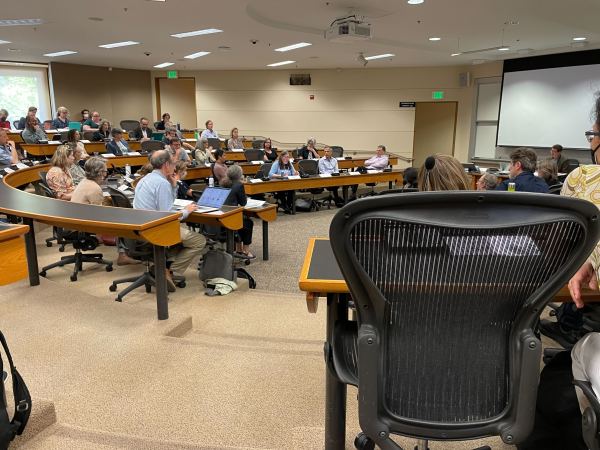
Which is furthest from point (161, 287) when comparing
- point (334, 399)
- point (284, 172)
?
point (284, 172)

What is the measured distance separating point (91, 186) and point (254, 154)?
541cm

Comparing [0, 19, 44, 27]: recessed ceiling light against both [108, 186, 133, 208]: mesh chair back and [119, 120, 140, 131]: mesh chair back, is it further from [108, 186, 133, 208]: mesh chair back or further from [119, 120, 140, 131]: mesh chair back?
[119, 120, 140, 131]: mesh chair back

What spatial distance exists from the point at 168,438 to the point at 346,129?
13.8 m

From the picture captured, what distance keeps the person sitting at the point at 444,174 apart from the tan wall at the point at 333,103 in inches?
509

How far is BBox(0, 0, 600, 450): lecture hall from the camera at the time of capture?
1012 millimetres

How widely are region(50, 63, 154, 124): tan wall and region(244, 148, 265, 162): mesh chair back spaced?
8.42 metres

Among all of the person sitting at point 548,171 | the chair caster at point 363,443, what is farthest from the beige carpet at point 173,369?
the person sitting at point 548,171

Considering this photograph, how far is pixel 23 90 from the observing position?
13.8m

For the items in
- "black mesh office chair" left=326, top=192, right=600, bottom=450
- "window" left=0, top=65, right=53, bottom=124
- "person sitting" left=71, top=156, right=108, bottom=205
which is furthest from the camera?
"window" left=0, top=65, right=53, bottom=124

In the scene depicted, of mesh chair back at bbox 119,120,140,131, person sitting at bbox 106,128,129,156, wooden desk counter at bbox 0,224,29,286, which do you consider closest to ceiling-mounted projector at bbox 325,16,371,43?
person sitting at bbox 106,128,129,156

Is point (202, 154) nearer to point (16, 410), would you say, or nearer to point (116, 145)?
point (116, 145)

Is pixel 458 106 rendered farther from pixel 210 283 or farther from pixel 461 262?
pixel 461 262

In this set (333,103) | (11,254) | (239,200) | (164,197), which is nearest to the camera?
(11,254)

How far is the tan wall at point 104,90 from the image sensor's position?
14.1m
